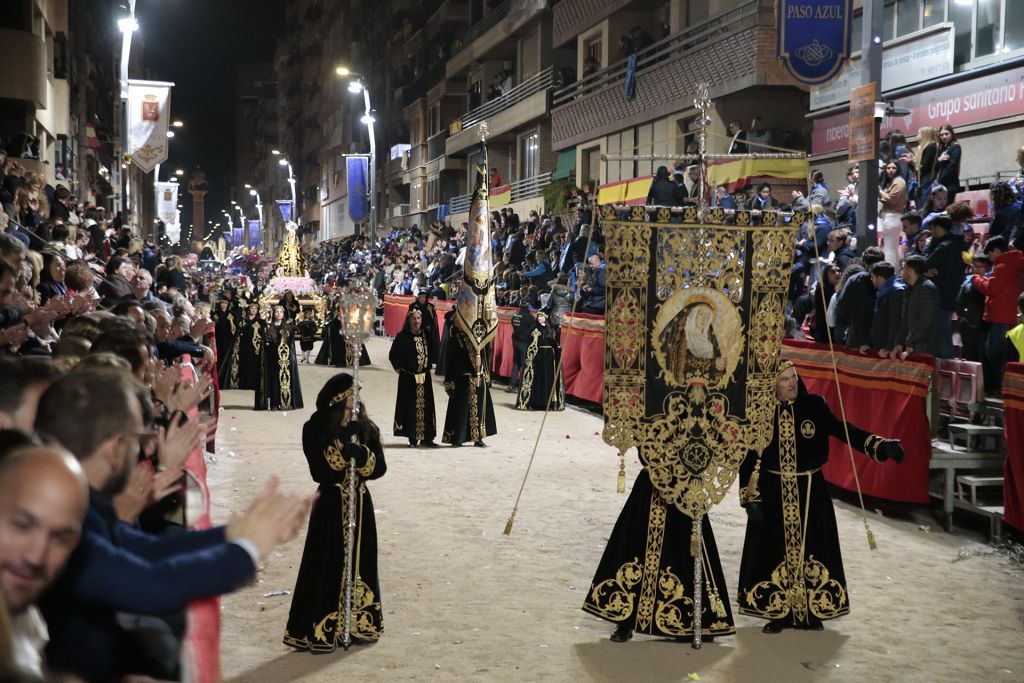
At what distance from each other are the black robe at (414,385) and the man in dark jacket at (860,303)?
5.34 metres

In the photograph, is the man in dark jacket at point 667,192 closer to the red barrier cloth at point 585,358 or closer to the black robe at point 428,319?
the red barrier cloth at point 585,358

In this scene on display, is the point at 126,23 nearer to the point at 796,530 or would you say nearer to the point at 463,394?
the point at 463,394

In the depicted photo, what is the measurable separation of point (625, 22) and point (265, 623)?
2670 centimetres

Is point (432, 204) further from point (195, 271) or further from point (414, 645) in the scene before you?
point (414, 645)

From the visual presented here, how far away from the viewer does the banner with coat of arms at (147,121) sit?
2592 cm

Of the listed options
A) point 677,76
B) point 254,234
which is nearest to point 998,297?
point 677,76

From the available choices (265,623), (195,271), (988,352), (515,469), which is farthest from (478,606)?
(195,271)

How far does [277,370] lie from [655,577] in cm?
1266

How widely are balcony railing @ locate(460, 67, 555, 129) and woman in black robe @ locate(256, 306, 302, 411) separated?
20307 mm

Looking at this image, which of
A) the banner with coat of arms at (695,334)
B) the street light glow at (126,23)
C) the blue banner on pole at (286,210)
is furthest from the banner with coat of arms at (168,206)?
the banner with coat of arms at (695,334)

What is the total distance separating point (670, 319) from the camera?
6992 mm

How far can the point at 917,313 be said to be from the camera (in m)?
10.9

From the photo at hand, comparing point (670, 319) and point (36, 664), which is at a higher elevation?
point (670, 319)

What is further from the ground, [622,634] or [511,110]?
[511,110]
